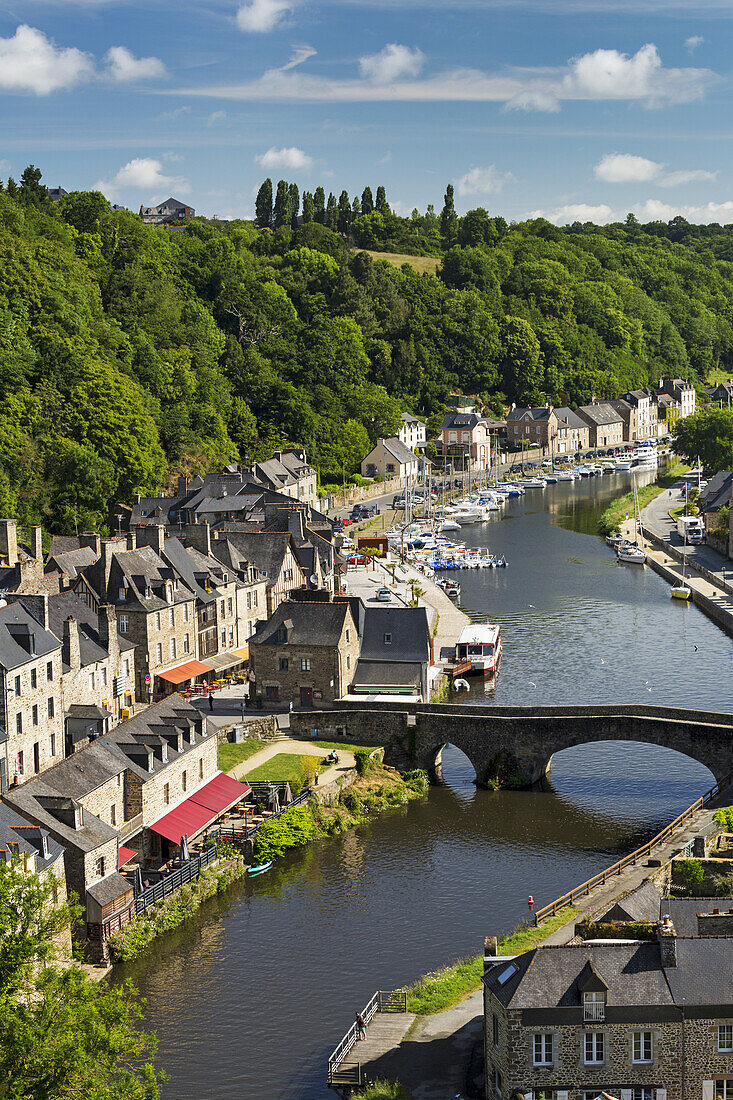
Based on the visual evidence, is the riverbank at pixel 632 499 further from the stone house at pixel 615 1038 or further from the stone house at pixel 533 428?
the stone house at pixel 615 1038

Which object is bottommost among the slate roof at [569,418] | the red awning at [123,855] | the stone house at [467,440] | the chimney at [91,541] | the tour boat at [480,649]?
the red awning at [123,855]

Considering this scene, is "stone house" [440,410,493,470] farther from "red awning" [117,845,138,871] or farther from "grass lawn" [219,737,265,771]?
"red awning" [117,845,138,871]

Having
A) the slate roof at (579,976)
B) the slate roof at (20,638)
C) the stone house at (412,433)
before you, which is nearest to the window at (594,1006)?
the slate roof at (579,976)

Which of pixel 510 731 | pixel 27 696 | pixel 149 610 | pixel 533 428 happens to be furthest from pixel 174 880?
pixel 533 428

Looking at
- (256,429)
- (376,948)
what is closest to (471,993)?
(376,948)

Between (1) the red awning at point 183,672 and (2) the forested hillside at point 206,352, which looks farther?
(2) the forested hillside at point 206,352

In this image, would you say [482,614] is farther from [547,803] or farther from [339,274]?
[339,274]
